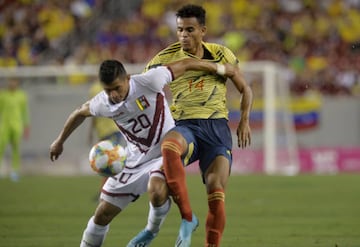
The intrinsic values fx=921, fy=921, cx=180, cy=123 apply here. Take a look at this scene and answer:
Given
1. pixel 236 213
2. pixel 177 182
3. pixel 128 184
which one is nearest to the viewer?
pixel 177 182

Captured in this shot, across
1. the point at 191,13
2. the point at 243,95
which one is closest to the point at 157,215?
the point at 243,95

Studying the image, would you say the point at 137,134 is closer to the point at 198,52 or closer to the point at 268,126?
the point at 198,52

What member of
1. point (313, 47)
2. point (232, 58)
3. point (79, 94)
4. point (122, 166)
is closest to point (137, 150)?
point (122, 166)

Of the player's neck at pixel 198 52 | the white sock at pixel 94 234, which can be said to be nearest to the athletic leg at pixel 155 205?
the white sock at pixel 94 234

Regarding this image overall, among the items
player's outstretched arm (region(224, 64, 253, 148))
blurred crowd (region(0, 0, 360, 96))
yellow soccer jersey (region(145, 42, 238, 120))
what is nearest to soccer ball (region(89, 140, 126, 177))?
yellow soccer jersey (region(145, 42, 238, 120))

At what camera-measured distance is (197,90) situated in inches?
355

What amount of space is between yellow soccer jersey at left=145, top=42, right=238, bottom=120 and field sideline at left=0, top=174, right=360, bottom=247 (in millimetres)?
1821

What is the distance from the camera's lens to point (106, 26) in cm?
2962

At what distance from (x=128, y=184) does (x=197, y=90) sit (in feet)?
4.11

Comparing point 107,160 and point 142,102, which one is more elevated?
point 142,102

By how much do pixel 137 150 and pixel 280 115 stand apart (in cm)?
1725

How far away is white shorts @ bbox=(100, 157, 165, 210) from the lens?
840 centimetres

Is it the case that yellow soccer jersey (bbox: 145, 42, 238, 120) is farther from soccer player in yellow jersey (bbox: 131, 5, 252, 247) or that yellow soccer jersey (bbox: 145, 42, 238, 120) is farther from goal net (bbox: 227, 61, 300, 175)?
goal net (bbox: 227, 61, 300, 175)

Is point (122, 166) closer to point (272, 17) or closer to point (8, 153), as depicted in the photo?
point (8, 153)
